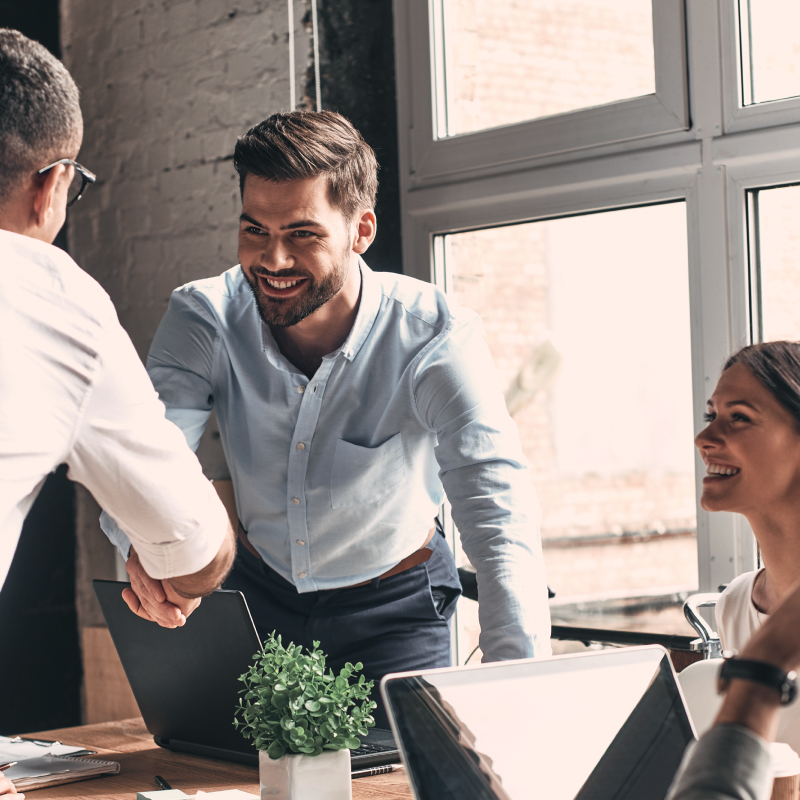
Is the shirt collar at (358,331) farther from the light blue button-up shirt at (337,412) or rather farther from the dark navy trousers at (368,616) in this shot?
the dark navy trousers at (368,616)

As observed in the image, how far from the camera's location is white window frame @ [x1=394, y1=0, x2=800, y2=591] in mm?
2236

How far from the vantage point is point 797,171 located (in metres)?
2.16

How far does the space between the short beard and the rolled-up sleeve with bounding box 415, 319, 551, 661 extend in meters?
0.22

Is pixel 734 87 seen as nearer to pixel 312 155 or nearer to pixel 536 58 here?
pixel 536 58

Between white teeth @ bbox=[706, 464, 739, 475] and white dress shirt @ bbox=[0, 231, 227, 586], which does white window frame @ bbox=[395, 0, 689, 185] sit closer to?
white teeth @ bbox=[706, 464, 739, 475]

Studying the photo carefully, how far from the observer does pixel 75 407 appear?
39.8 inches

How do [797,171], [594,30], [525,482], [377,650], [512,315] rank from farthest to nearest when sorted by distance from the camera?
1. [512,315]
2. [594,30]
3. [797,171]
4. [377,650]
5. [525,482]

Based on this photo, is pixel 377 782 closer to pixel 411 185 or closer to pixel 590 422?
pixel 590 422

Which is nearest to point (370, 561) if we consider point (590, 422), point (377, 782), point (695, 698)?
point (377, 782)

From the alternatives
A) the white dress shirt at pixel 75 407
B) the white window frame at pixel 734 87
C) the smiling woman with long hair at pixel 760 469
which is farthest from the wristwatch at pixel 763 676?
the white window frame at pixel 734 87

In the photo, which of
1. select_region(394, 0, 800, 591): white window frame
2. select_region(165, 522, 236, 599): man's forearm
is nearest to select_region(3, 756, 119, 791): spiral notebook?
select_region(165, 522, 236, 599): man's forearm

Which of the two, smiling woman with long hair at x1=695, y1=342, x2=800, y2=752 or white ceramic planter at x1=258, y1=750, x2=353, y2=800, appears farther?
smiling woman with long hair at x1=695, y1=342, x2=800, y2=752

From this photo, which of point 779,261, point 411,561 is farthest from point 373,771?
point 779,261

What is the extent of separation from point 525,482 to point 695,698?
0.56 metres
